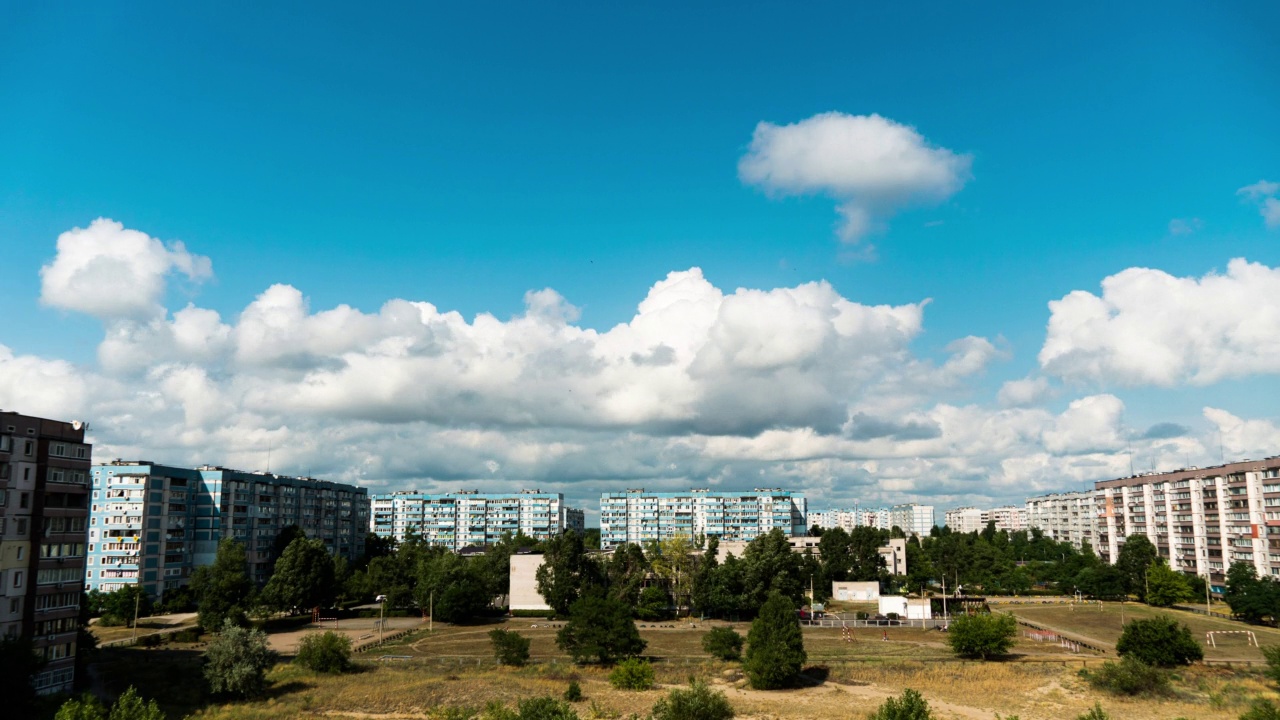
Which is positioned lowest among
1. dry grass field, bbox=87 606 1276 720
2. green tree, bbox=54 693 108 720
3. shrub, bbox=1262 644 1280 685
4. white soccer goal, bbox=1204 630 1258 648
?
white soccer goal, bbox=1204 630 1258 648

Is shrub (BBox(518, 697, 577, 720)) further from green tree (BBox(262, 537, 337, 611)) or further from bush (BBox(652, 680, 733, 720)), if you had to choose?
green tree (BBox(262, 537, 337, 611))

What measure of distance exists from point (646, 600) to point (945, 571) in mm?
60048

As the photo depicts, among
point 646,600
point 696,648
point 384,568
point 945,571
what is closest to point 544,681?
point 696,648

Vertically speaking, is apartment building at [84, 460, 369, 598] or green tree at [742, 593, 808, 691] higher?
apartment building at [84, 460, 369, 598]

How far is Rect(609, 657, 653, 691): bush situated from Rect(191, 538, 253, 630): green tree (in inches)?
1750

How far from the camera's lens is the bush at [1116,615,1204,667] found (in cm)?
5791

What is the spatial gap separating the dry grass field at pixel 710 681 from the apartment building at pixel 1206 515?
55.3 meters

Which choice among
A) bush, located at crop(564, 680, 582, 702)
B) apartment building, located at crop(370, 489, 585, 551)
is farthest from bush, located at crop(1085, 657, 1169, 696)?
apartment building, located at crop(370, 489, 585, 551)

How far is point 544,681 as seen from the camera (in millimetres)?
55719

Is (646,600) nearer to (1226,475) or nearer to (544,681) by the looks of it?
(544,681)

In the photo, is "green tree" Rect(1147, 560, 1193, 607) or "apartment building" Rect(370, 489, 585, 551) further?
"apartment building" Rect(370, 489, 585, 551)

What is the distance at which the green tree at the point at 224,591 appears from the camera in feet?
261

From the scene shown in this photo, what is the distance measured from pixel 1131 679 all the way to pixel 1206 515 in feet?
266

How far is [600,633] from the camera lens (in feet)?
205
